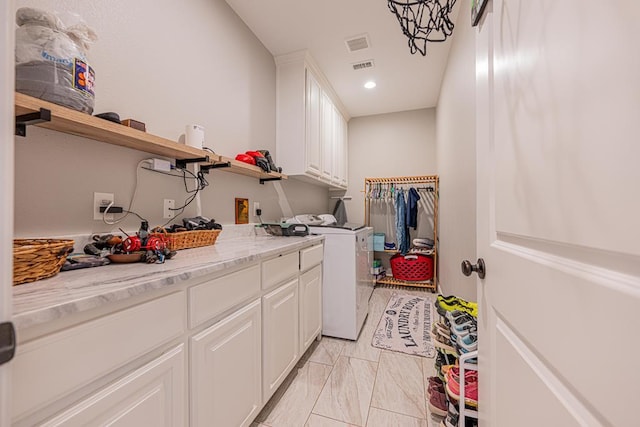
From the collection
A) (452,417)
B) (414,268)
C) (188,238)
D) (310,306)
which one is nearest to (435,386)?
(452,417)

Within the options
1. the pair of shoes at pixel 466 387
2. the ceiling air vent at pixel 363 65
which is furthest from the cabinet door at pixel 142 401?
the ceiling air vent at pixel 363 65

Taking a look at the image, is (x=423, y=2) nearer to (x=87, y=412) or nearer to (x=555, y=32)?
(x=555, y=32)

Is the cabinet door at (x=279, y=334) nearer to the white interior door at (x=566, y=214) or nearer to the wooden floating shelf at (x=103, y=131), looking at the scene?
the wooden floating shelf at (x=103, y=131)

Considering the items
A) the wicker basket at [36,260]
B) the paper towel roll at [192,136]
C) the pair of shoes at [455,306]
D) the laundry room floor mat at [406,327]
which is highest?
the paper towel roll at [192,136]

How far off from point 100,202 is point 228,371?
894 millimetres

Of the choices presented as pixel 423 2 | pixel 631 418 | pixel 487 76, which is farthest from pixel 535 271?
pixel 423 2

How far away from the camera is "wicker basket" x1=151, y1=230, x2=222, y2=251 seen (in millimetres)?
1202

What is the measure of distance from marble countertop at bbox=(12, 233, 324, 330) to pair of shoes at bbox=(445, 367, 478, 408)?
107cm

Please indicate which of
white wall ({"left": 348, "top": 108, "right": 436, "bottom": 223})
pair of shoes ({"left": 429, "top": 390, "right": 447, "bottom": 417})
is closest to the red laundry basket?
white wall ({"left": 348, "top": 108, "right": 436, "bottom": 223})

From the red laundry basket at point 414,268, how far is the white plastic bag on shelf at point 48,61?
359 centimetres

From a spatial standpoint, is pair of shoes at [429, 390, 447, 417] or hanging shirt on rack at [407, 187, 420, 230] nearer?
pair of shoes at [429, 390, 447, 417]

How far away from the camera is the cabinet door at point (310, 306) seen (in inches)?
70.6

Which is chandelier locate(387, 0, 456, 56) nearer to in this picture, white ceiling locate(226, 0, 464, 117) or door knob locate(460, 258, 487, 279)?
white ceiling locate(226, 0, 464, 117)

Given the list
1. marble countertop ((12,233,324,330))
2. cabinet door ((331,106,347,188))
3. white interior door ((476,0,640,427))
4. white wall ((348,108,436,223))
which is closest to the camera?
white interior door ((476,0,640,427))
